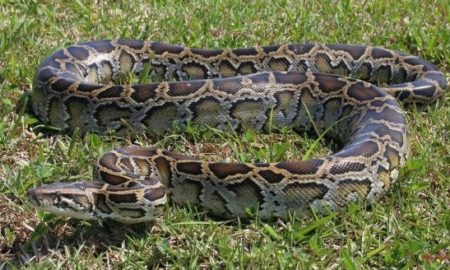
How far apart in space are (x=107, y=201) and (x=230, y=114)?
95.9 inches

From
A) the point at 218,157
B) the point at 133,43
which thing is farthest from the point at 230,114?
the point at 133,43

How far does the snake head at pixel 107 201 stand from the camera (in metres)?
6.02

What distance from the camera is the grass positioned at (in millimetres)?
6027

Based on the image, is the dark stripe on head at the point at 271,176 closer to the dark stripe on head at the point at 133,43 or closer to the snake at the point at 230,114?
the snake at the point at 230,114

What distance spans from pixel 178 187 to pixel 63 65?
2791mm

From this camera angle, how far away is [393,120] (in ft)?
25.1

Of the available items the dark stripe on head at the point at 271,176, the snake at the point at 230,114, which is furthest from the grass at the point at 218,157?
the dark stripe on head at the point at 271,176

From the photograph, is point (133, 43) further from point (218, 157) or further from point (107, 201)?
point (107, 201)

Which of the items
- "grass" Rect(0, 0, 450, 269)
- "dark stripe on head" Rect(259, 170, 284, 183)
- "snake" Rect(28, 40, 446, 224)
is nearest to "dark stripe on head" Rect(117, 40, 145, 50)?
"snake" Rect(28, 40, 446, 224)

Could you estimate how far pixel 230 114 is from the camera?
820 cm

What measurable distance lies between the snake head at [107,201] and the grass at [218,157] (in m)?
0.23

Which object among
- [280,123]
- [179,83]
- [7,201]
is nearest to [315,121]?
[280,123]

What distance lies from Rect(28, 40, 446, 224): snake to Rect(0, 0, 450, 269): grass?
0.19 m

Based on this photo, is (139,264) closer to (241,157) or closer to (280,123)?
(241,157)
